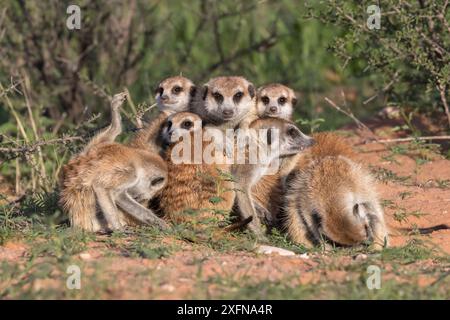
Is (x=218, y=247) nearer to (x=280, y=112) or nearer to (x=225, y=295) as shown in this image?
(x=225, y=295)

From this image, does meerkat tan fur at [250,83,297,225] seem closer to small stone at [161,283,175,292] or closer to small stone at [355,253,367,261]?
small stone at [355,253,367,261]

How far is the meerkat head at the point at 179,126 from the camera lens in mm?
5492

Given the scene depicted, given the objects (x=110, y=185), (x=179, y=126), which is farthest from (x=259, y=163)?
(x=110, y=185)

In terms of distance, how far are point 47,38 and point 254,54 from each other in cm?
285

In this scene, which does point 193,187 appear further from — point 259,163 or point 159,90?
point 159,90

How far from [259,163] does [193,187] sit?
1.47ft

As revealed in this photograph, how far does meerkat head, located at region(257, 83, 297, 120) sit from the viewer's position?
6261mm

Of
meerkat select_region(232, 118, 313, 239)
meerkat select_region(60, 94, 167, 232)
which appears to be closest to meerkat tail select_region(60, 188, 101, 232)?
meerkat select_region(60, 94, 167, 232)

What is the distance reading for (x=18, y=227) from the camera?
5176mm

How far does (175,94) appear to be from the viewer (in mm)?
6320

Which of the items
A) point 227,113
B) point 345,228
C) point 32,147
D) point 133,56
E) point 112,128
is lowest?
point 345,228

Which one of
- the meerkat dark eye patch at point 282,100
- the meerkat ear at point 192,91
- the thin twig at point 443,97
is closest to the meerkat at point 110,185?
the meerkat ear at point 192,91

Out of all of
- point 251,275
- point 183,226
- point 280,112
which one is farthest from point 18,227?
point 280,112

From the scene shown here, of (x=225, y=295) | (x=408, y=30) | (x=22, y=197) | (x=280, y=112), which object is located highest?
(x=408, y=30)
